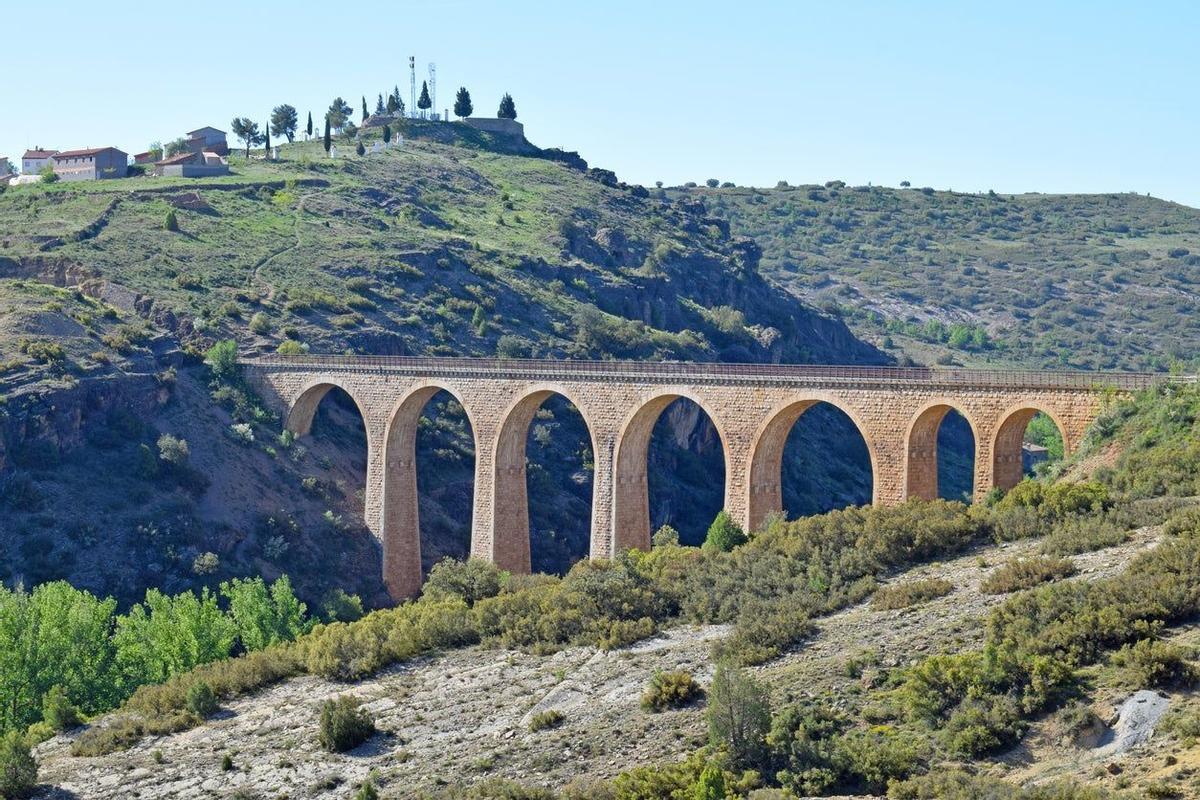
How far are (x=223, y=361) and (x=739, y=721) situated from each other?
160 feet

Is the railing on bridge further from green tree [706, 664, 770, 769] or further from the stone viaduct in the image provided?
green tree [706, 664, 770, 769]

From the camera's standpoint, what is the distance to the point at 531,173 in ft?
392

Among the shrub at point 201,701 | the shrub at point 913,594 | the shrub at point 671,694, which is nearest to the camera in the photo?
the shrub at point 671,694

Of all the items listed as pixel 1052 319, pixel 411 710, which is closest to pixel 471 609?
pixel 411 710

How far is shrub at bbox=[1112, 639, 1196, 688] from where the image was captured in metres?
23.7

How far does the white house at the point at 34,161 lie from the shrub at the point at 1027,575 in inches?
3636

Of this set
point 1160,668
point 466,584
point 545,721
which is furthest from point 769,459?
point 1160,668

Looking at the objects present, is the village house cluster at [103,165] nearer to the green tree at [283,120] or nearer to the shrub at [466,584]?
the green tree at [283,120]

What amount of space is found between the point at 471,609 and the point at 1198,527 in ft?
53.8

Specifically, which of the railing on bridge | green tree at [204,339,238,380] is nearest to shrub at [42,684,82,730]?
the railing on bridge

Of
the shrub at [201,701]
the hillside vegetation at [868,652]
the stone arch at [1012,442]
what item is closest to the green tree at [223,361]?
the hillside vegetation at [868,652]

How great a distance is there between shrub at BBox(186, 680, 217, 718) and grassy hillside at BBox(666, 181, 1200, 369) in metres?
85.1

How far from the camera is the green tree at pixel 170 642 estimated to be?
42906 millimetres

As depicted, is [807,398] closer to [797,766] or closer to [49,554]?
[797,766]
